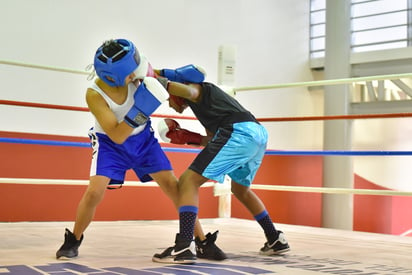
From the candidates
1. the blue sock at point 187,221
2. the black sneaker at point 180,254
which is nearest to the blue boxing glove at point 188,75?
the blue sock at point 187,221

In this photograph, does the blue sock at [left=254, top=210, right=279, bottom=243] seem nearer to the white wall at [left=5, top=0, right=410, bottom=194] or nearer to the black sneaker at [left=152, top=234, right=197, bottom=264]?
the black sneaker at [left=152, top=234, right=197, bottom=264]

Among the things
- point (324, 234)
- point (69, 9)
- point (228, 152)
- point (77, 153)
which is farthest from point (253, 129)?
point (69, 9)

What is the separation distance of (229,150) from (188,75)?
32 centimetres

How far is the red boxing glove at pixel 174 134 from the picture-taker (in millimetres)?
2217

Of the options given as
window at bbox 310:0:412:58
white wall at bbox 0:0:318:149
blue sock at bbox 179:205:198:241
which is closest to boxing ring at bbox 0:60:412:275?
blue sock at bbox 179:205:198:241

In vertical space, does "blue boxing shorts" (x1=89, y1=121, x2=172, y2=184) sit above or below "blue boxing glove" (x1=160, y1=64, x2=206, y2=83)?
below

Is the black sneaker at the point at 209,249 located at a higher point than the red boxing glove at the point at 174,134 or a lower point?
lower

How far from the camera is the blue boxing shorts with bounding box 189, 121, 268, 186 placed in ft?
6.61

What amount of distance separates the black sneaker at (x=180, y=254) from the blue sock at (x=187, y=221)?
2cm

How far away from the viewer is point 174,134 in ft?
7.36

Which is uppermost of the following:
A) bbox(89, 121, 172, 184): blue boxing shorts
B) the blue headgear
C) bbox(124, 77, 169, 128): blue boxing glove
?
the blue headgear

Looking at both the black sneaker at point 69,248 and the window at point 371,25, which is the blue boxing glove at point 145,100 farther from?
the window at point 371,25

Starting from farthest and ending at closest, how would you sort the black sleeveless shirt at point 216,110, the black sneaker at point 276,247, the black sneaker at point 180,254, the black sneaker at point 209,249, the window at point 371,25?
1. the window at point 371,25
2. the black sneaker at point 276,247
3. the black sleeveless shirt at point 216,110
4. the black sneaker at point 209,249
5. the black sneaker at point 180,254

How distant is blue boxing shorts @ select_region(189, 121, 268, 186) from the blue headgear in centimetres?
Result: 39
